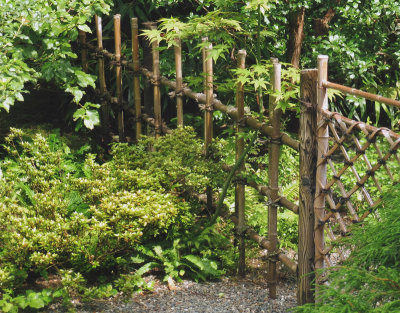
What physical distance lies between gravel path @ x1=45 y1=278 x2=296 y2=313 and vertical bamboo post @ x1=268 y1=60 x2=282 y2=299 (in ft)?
0.43

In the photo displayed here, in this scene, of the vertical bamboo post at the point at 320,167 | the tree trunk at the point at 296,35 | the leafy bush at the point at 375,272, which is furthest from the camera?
the tree trunk at the point at 296,35

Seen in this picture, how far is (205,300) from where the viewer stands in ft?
13.3

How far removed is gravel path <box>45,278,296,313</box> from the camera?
3896 millimetres

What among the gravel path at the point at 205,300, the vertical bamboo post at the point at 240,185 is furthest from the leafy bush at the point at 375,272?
the vertical bamboo post at the point at 240,185

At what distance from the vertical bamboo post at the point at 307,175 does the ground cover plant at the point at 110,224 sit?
2.95 ft

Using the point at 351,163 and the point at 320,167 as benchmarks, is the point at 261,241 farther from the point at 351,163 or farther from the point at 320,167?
the point at 351,163

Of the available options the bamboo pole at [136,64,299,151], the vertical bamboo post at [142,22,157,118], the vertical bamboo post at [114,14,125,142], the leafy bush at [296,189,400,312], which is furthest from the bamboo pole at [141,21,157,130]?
the leafy bush at [296,189,400,312]

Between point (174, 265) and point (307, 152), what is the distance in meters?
1.45

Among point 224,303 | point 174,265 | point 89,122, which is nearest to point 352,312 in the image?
point 224,303

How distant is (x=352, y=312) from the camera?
2.18m

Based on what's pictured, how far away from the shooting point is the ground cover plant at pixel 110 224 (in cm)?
388

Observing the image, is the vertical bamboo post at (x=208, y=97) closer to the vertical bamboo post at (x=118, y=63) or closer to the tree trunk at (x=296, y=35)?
the tree trunk at (x=296, y=35)

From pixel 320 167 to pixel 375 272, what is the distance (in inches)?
42.0

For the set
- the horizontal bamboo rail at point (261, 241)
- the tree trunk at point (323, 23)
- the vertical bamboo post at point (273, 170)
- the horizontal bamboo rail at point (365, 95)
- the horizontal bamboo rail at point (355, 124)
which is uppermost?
the tree trunk at point (323, 23)
